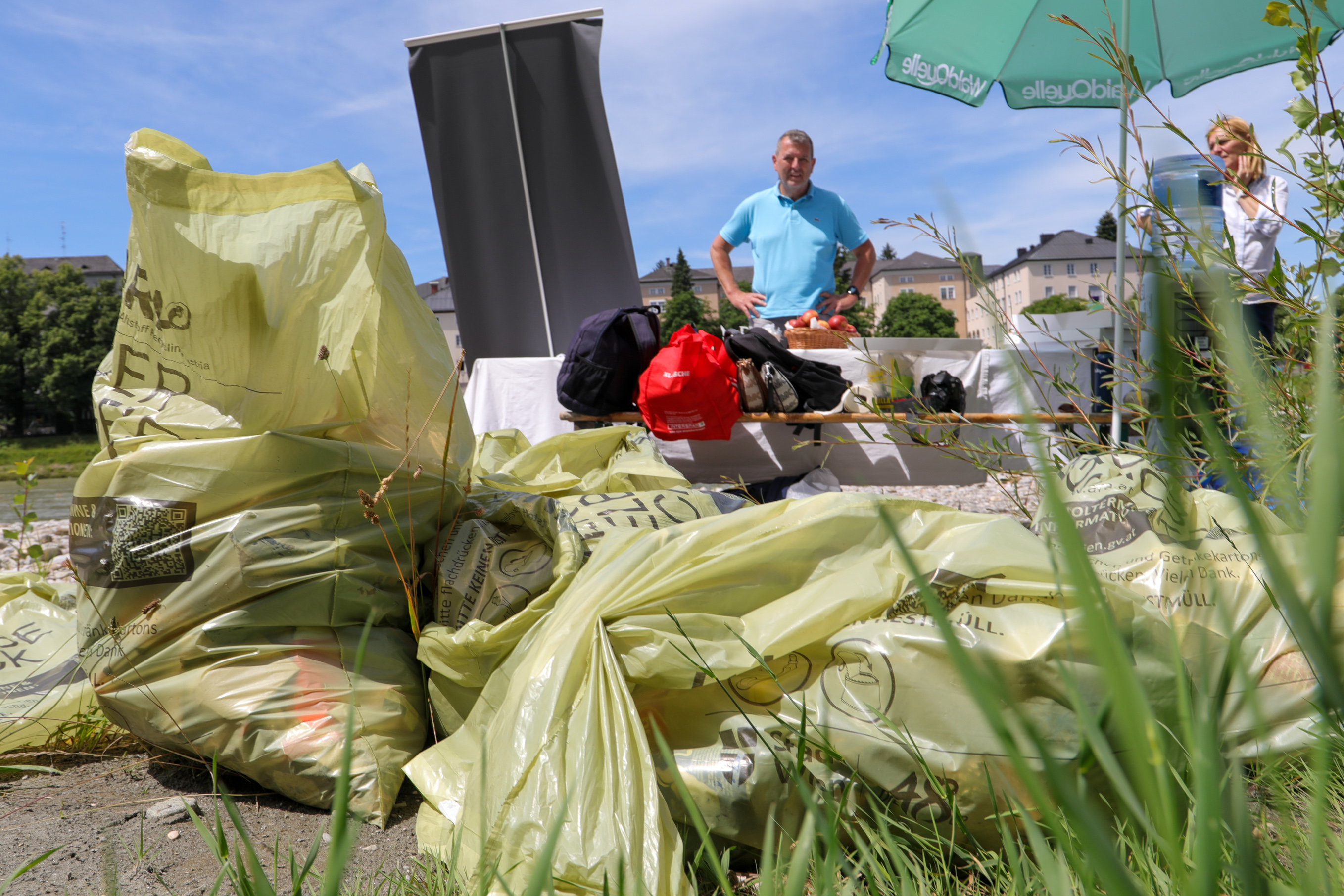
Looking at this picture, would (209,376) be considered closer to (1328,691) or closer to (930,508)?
(930,508)

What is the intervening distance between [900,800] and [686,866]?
293 millimetres

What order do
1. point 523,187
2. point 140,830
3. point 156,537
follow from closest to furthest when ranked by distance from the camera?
point 140,830 → point 156,537 → point 523,187

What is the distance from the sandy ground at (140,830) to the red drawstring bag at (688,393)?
2.07 metres

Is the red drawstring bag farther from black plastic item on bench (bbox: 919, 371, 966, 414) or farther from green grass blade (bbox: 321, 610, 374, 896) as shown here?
green grass blade (bbox: 321, 610, 374, 896)

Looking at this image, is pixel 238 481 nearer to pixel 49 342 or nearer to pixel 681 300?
pixel 49 342

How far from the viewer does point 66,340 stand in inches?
1556

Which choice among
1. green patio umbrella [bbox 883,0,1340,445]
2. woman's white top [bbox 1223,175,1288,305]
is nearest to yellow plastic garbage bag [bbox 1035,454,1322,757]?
woman's white top [bbox 1223,175,1288,305]

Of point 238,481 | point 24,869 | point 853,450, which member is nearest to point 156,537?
point 238,481

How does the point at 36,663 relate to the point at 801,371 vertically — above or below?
below

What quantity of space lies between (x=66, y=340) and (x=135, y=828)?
155ft

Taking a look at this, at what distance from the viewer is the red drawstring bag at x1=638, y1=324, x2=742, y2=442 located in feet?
11.0

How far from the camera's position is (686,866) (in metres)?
1.13

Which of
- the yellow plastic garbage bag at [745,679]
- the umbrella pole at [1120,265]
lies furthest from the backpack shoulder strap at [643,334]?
the yellow plastic garbage bag at [745,679]

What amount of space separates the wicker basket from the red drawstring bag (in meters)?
0.44
